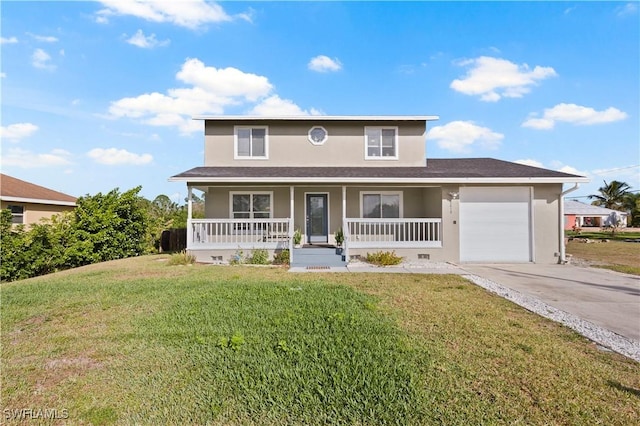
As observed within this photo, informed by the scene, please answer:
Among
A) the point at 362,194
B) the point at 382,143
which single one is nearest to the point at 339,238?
the point at 362,194

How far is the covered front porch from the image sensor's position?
11203 mm

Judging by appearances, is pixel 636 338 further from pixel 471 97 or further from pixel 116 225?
pixel 471 97

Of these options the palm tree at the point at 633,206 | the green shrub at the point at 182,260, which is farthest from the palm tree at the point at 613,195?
the green shrub at the point at 182,260

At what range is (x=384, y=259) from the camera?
10305 mm

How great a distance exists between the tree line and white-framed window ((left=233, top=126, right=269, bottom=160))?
520 centimetres

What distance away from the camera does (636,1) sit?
31.3 ft

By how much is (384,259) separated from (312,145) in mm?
6053

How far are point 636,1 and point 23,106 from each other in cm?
2184

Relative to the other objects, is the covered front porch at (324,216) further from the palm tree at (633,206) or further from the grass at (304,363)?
the palm tree at (633,206)

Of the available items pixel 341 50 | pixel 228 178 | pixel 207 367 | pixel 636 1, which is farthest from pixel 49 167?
pixel 636 1

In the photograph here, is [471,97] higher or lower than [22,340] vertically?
higher

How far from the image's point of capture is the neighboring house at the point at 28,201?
48.4 ft

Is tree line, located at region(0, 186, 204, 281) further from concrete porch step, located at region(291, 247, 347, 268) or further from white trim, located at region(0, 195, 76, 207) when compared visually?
concrete porch step, located at region(291, 247, 347, 268)

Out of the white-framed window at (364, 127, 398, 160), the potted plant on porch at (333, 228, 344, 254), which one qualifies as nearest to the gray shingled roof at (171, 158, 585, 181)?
the white-framed window at (364, 127, 398, 160)
